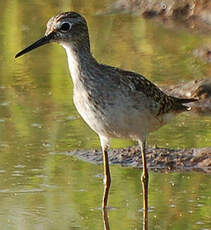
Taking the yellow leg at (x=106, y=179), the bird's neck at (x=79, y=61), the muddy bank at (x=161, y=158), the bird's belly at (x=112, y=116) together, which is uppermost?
the bird's neck at (x=79, y=61)

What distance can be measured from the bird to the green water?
12.7 inches

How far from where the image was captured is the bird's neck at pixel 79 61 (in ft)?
30.9

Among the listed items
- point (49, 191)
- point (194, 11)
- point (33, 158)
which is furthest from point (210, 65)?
point (49, 191)

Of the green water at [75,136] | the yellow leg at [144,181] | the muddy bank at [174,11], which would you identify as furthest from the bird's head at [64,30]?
the muddy bank at [174,11]

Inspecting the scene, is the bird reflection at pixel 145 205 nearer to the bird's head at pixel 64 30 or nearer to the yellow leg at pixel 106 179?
the yellow leg at pixel 106 179

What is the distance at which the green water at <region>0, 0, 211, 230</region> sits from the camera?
9.16m

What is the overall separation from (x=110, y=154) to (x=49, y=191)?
1278mm

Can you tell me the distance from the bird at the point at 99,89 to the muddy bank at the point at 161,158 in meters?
0.77

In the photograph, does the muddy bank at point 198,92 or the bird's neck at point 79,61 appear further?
the muddy bank at point 198,92

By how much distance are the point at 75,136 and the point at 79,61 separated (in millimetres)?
2236

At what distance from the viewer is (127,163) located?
1062 cm

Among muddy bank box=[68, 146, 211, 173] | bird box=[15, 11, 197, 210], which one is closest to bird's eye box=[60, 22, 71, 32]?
bird box=[15, 11, 197, 210]

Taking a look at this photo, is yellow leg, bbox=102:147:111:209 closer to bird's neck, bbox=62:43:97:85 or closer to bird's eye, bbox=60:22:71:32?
bird's neck, bbox=62:43:97:85

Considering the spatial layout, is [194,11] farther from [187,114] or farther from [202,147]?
[202,147]
